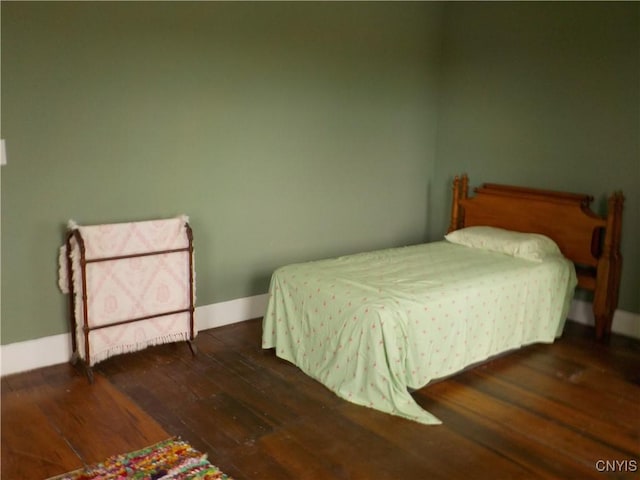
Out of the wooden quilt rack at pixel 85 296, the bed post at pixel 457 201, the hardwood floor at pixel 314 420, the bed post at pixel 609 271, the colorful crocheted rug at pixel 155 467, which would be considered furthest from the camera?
the bed post at pixel 457 201

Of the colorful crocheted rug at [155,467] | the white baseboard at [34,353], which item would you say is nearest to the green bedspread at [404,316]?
the colorful crocheted rug at [155,467]

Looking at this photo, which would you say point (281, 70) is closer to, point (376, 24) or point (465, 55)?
point (376, 24)

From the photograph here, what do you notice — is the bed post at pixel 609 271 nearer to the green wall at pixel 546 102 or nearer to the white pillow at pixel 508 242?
the green wall at pixel 546 102

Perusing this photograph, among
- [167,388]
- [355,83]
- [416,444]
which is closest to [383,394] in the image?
[416,444]

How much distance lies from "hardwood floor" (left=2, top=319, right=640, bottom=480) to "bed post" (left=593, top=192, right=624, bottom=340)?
35cm

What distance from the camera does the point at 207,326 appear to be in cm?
386

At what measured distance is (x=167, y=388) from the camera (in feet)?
9.90

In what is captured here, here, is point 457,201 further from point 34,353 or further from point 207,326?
point 34,353

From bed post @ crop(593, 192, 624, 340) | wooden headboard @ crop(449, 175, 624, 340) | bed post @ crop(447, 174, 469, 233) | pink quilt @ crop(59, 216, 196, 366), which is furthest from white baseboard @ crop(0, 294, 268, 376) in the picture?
bed post @ crop(593, 192, 624, 340)

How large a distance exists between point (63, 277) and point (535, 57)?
3.39 metres

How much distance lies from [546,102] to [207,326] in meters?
2.77

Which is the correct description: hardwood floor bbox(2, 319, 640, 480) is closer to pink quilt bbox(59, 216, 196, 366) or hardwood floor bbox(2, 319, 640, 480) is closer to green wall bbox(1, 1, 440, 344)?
pink quilt bbox(59, 216, 196, 366)

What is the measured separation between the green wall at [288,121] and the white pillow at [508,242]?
0.49 m

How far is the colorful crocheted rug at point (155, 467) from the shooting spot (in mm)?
2256
